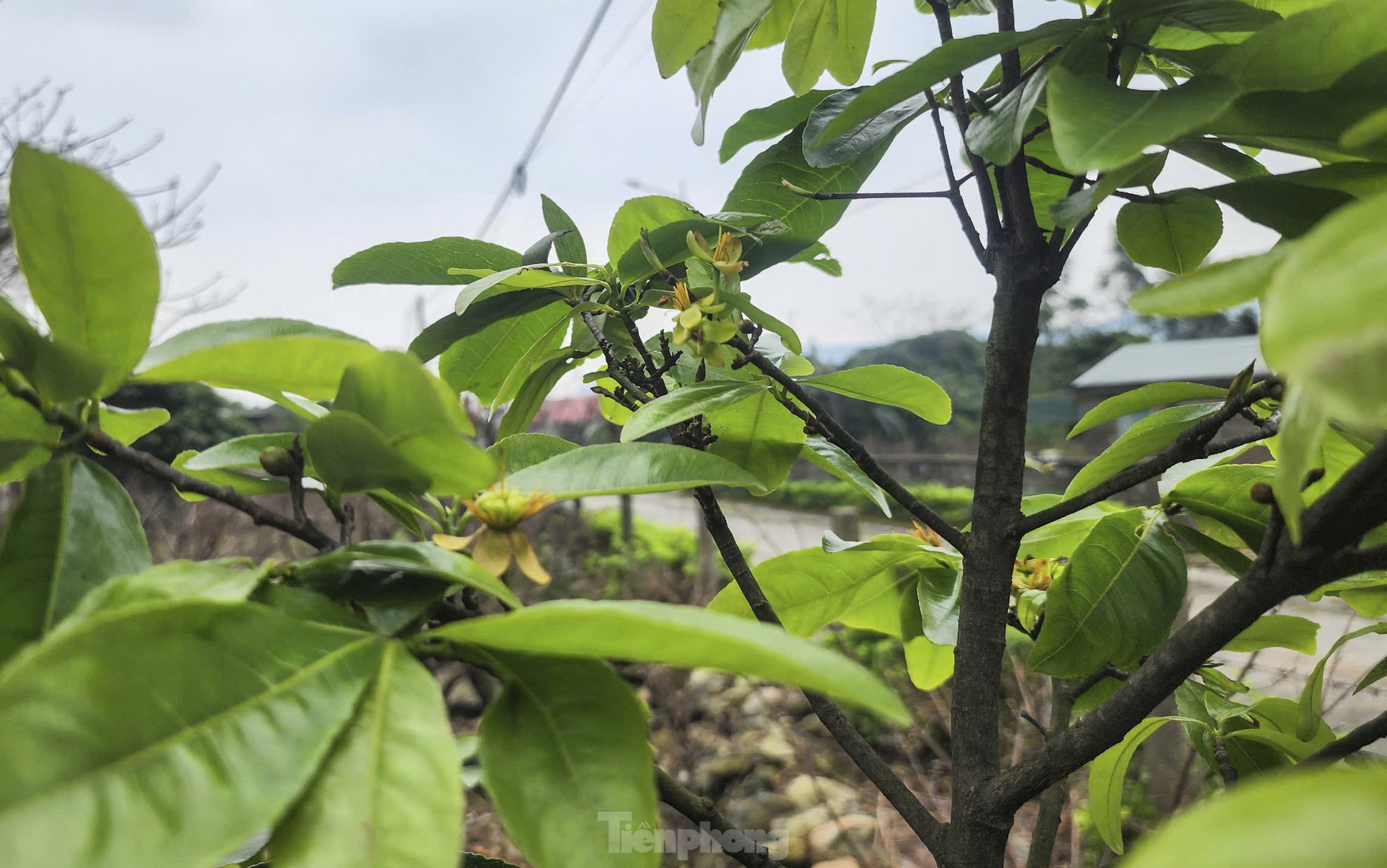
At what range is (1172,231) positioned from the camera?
35 centimetres

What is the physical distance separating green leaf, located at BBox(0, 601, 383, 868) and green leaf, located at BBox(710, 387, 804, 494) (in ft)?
0.84

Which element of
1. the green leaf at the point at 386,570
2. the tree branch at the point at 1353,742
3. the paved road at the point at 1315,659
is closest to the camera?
the green leaf at the point at 386,570

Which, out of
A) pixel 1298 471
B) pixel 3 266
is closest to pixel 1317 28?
pixel 1298 471

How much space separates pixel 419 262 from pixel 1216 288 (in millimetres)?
363

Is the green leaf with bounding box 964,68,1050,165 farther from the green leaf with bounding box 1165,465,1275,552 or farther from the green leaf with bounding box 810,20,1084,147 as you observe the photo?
the green leaf with bounding box 1165,465,1275,552

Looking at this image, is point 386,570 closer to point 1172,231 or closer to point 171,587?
point 171,587

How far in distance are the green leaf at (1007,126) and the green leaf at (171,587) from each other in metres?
0.27

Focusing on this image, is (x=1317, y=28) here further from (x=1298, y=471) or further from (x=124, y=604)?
(x=124, y=604)

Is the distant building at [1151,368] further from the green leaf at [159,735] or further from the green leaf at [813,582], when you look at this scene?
the green leaf at [159,735]

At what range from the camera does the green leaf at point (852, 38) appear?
17.6 inches

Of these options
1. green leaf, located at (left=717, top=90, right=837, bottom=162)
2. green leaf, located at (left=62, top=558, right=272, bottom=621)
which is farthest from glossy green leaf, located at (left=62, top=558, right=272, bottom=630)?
green leaf, located at (left=717, top=90, right=837, bottom=162)

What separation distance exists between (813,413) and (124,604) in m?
0.30

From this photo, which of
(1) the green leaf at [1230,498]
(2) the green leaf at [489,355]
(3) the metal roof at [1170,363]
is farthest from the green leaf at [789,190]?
(3) the metal roof at [1170,363]

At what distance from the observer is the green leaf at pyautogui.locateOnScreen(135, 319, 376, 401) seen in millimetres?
216
